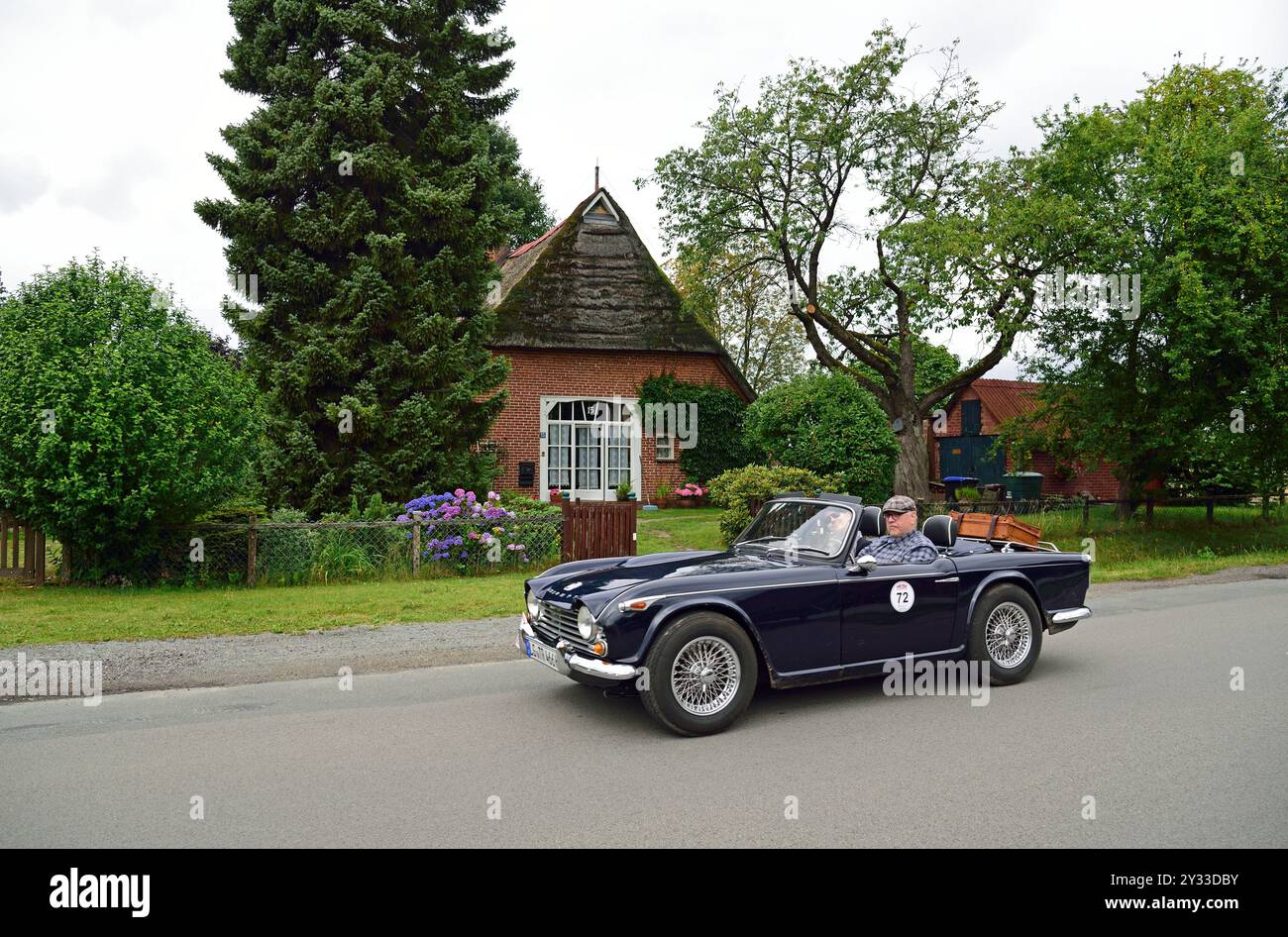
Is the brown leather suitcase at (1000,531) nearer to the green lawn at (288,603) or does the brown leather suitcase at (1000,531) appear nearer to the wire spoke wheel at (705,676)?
the wire spoke wheel at (705,676)

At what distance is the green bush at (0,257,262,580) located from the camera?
10703 mm

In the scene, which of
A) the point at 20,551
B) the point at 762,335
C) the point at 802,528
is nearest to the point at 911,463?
the point at 802,528

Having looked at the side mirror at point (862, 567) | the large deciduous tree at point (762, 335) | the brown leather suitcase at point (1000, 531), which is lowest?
the side mirror at point (862, 567)

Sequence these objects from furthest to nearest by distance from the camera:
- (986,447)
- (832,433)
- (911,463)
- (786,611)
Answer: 1. (986,447)
2. (911,463)
3. (832,433)
4. (786,611)

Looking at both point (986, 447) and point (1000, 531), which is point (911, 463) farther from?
point (986, 447)

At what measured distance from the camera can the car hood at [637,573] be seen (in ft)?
18.8

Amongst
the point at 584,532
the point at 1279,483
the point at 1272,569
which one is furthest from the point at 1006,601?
the point at 1279,483

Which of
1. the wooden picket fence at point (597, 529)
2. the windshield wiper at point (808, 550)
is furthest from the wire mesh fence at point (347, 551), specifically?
the windshield wiper at point (808, 550)

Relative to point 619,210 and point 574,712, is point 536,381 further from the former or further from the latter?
point 574,712

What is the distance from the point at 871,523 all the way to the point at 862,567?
0.56 meters

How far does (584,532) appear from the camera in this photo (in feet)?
45.5

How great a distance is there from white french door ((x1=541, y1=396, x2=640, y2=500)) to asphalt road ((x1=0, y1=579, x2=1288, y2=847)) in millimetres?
16452

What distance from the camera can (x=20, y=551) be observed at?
11.9m

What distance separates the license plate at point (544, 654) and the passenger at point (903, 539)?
8.06 feet
